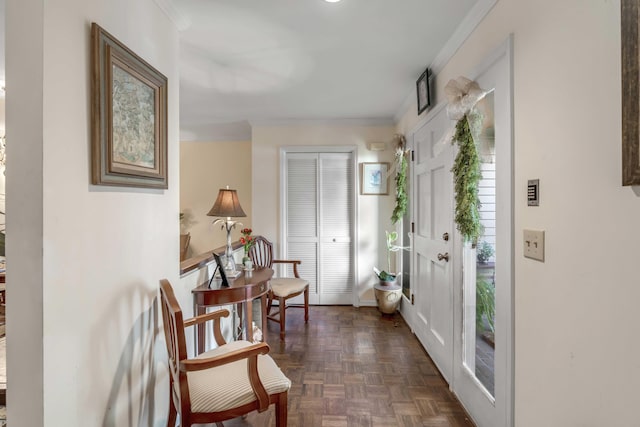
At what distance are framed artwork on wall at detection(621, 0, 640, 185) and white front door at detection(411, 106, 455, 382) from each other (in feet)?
3.66

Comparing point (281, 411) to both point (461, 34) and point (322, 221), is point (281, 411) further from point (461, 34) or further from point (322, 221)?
point (322, 221)

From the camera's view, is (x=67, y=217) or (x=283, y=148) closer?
(x=67, y=217)

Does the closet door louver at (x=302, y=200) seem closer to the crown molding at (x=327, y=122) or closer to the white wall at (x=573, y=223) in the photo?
the crown molding at (x=327, y=122)

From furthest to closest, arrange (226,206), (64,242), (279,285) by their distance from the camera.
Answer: (279,285), (226,206), (64,242)

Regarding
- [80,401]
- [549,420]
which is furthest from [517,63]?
[80,401]

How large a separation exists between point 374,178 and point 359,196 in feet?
0.97

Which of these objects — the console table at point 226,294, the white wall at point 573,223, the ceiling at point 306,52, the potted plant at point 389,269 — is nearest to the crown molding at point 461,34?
the ceiling at point 306,52

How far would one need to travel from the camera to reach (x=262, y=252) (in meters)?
3.73

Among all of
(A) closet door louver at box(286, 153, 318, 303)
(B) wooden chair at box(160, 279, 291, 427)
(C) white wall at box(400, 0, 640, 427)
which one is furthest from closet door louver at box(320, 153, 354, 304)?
(C) white wall at box(400, 0, 640, 427)

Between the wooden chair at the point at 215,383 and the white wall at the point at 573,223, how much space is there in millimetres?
1119

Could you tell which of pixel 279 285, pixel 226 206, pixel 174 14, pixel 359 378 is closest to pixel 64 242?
pixel 174 14

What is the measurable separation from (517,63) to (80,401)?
219 cm

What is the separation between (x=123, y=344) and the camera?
4.41ft

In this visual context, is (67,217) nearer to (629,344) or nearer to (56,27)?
(56,27)
